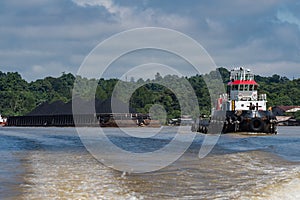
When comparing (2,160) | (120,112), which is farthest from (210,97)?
(2,160)

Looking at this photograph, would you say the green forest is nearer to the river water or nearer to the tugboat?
the tugboat

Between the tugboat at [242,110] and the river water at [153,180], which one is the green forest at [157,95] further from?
the river water at [153,180]

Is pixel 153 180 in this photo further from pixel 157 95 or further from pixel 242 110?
pixel 157 95

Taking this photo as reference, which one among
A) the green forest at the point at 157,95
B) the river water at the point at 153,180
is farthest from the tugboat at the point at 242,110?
the green forest at the point at 157,95

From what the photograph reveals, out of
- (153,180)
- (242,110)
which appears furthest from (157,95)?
(153,180)

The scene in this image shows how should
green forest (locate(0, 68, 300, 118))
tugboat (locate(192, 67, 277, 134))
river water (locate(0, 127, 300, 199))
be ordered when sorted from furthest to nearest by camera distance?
green forest (locate(0, 68, 300, 118)), tugboat (locate(192, 67, 277, 134)), river water (locate(0, 127, 300, 199))

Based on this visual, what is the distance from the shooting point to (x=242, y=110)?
150 ft

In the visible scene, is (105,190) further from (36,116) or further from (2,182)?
(36,116)

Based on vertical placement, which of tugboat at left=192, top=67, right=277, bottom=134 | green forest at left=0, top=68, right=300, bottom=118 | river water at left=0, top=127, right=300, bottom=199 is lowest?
river water at left=0, top=127, right=300, bottom=199

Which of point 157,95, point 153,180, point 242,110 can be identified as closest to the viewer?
point 153,180

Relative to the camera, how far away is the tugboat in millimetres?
44875

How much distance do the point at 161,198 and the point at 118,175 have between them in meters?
3.99

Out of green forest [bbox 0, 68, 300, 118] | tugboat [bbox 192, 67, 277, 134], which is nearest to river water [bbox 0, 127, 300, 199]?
tugboat [bbox 192, 67, 277, 134]

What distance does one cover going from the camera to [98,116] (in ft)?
335
